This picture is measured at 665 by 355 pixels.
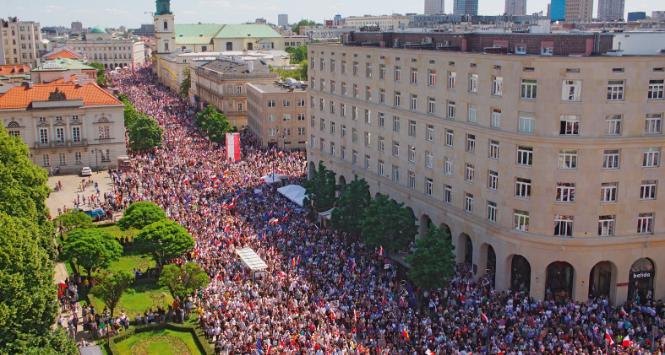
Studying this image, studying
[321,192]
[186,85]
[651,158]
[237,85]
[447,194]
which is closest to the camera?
[651,158]

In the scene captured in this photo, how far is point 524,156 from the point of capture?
2095 inches

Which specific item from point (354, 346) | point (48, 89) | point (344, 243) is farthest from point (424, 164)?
point (48, 89)

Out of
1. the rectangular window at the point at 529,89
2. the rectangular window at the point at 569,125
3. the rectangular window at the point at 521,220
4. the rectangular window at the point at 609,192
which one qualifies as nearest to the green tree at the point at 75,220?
the rectangular window at the point at 521,220

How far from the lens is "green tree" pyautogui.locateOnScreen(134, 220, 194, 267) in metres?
59.0

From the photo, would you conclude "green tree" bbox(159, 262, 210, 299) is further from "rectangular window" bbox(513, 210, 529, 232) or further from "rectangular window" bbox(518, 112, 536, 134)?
"rectangular window" bbox(518, 112, 536, 134)

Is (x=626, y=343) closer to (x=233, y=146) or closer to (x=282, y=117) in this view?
(x=233, y=146)

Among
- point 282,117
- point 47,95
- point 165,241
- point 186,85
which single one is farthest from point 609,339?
point 186,85

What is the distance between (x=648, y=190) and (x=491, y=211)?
1086cm

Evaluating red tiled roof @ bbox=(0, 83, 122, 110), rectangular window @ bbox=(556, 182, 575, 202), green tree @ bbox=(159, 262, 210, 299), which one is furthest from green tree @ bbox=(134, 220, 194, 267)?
red tiled roof @ bbox=(0, 83, 122, 110)

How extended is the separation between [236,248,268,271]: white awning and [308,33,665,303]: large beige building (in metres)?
15.4

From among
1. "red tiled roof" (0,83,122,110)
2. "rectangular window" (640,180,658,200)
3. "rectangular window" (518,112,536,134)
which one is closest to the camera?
"rectangular window" (640,180,658,200)

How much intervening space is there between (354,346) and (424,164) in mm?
23687

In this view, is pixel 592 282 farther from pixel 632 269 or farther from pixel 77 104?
pixel 77 104

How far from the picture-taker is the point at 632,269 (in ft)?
175
